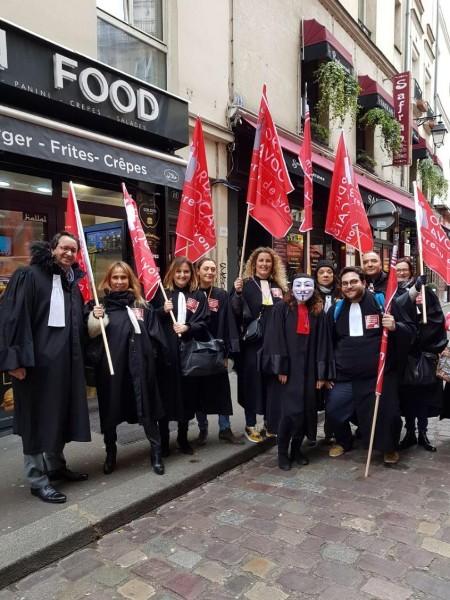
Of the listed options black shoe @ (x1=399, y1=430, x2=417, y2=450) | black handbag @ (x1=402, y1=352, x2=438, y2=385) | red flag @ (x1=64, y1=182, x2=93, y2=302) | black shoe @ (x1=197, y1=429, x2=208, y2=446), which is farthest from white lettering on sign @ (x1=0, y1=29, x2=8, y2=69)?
black shoe @ (x1=399, y1=430, x2=417, y2=450)

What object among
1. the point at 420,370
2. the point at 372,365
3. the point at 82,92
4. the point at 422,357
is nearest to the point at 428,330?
the point at 422,357

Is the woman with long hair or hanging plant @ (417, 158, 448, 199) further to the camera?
hanging plant @ (417, 158, 448, 199)

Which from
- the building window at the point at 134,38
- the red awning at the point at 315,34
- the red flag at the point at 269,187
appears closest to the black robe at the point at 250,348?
the red flag at the point at 269,187

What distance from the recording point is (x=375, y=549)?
300cm

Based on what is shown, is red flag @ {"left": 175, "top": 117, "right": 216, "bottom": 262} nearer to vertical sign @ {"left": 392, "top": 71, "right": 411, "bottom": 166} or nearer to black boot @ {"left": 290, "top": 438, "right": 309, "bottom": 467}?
black boot @ {"left": 290, "top": 438, "right": 309, "bottom": 467}

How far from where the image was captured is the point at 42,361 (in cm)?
344

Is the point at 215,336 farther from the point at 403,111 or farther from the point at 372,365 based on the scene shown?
the point at 403,111

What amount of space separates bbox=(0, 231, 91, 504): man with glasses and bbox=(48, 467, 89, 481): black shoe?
0.99 feet

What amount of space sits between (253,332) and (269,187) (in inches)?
61.3

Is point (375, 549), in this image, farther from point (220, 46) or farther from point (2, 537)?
point (220, 46)

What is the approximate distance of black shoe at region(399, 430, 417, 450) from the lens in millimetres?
4910

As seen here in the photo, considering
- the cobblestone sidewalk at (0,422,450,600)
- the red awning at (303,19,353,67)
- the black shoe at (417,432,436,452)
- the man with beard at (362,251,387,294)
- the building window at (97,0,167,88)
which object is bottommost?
the cobblestone sidewalk at (0,422,450,600)

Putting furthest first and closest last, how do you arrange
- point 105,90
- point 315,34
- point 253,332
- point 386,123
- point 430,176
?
point 430,176 < point 386,123 < point 315,34 < point 105,90 < point 253,332

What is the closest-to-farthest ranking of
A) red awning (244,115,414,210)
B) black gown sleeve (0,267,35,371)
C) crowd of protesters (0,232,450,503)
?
black gown sleeve (0,267,35,371) → crowd of protesters (0,232,450,503) → red awning (244,115,414,210)
